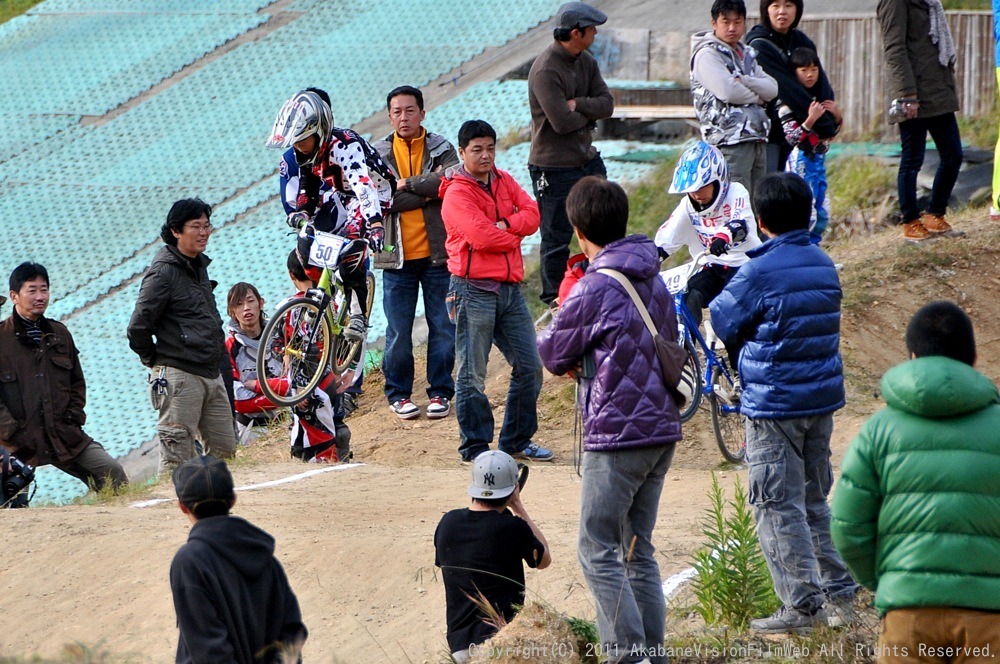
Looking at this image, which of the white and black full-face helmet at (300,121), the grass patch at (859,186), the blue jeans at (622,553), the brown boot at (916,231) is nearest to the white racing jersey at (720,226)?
the white and black full-face helmet at (300,121)

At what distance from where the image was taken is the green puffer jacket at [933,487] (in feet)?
11.7

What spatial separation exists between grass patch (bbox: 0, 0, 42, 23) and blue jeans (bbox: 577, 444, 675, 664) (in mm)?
18609

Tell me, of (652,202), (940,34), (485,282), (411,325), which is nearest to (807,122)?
(940,34)

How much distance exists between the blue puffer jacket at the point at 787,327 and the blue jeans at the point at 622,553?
1.95 feet

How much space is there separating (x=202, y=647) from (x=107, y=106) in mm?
14339

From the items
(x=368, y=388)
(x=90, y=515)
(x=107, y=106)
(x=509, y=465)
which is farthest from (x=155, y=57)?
(x=509, y=465)

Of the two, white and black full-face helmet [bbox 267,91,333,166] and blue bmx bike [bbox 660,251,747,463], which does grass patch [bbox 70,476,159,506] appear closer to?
white and black full-face helmet [bbox 267,91,333,166]

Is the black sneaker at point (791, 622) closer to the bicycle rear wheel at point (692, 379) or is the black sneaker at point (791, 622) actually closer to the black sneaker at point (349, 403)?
the bicycle rear wheel at point (692, 379)

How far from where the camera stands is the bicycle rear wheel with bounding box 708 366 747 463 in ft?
27.7

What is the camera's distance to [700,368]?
834cm

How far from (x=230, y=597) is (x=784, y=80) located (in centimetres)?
726

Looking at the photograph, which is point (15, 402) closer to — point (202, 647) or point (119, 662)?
point (119, 662)

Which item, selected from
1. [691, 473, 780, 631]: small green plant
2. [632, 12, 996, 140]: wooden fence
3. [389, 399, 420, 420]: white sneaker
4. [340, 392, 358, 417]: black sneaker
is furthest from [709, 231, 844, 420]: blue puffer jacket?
[632, 12, 996, 140]: wooden fence

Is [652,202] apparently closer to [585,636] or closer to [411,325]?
[411,325]
